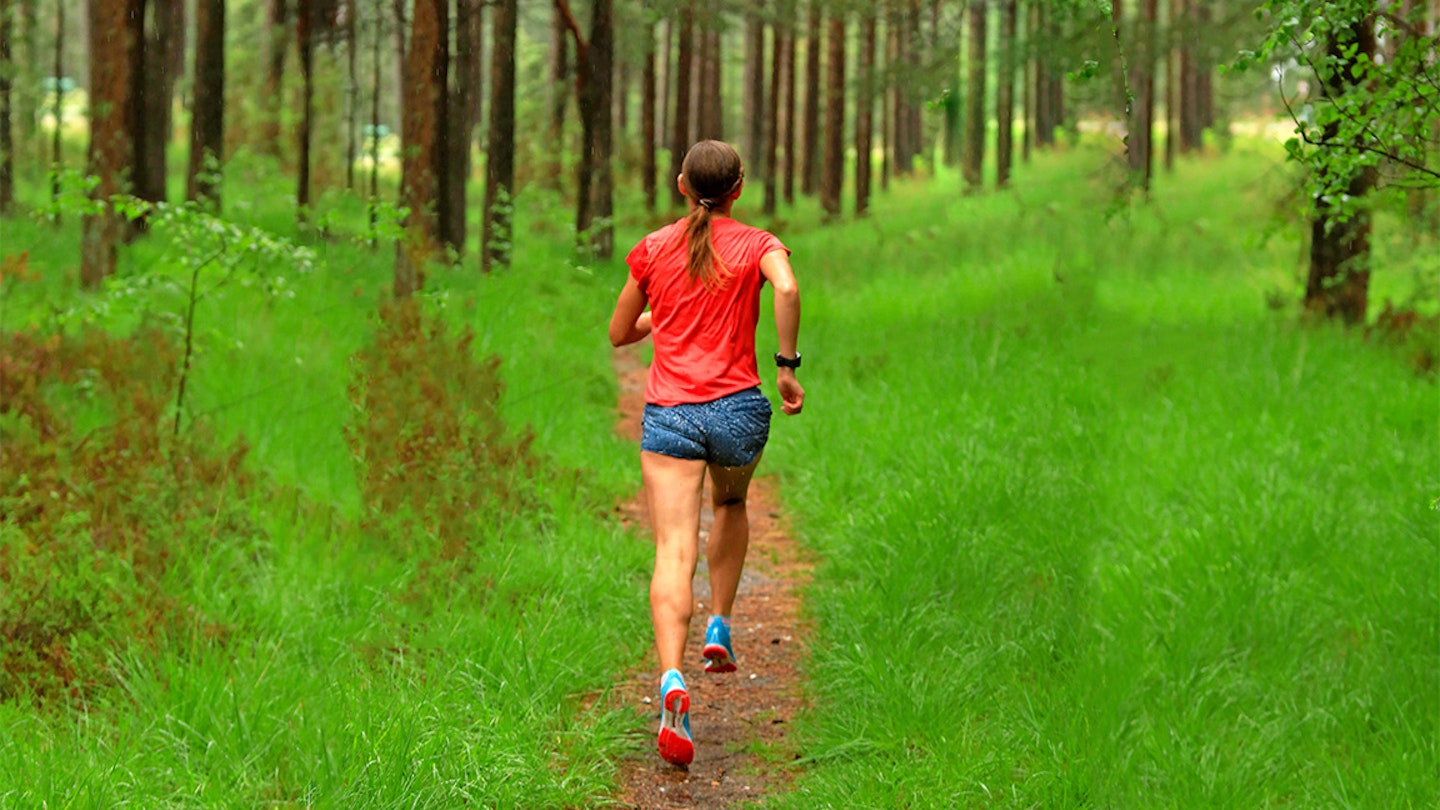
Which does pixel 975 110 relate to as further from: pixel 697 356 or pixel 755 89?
pixel 697 356

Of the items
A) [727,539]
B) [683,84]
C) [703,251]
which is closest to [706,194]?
[703,251]

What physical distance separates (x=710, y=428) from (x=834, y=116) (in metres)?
22.9

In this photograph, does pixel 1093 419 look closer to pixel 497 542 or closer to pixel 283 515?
pixel 497 542

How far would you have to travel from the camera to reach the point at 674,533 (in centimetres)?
471

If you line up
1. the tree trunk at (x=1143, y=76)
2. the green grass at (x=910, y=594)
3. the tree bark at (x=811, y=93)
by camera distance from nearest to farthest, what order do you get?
the green grass at (x=910, y=594) → the tree trunk at (x=1143, y=76) → the tree bark at (x=811, y=93)

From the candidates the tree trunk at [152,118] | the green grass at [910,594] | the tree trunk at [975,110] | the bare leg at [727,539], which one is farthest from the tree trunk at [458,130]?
the tree trunk at [975,110]

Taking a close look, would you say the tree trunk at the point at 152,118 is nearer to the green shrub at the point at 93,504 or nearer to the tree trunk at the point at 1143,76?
the green shrub at the point at 93,504

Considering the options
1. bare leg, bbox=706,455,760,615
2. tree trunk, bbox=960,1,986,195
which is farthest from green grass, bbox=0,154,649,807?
tree trunk, bbox=960,1,986,195

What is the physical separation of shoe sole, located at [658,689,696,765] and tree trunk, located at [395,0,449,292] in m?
7.38

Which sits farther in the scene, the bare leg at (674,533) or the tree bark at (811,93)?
the tree bark at (811,93)

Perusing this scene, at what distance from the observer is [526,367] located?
10500 mm

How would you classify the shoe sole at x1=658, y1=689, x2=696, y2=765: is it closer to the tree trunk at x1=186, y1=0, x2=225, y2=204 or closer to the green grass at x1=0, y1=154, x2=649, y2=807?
the green grass at x1=0, y1=154, x2=649, y2=807

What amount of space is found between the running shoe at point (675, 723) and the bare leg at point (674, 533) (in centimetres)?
→ 23

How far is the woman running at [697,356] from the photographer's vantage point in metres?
4.58
